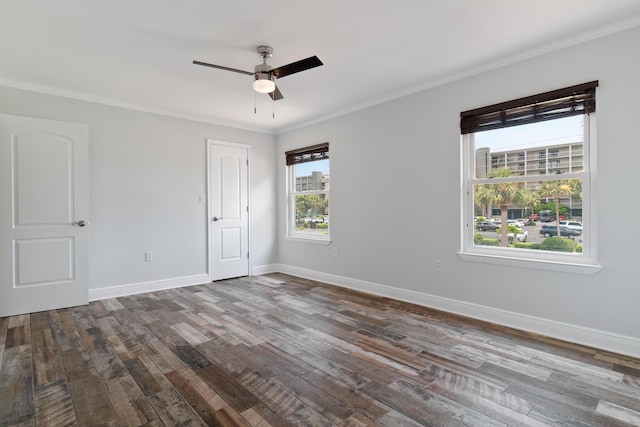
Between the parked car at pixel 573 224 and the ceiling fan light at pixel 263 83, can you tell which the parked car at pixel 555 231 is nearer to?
the parked car at pixel 573 224

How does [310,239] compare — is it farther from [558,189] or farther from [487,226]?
[558,189]

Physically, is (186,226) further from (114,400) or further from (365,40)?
(365,40)

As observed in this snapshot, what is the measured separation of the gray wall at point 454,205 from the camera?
262cm

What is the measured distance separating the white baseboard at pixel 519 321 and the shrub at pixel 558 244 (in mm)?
638

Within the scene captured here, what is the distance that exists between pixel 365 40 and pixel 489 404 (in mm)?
2811

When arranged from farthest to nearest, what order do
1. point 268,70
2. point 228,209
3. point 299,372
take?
point 228,209 → point 268,70 → point 299,372

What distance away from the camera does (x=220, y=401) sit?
2.00 meters

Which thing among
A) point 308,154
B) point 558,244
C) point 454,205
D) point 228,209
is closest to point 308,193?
point 308,154

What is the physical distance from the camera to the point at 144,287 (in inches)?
181

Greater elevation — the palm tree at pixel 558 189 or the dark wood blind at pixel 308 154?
the dark wood blind at pixel 308 154

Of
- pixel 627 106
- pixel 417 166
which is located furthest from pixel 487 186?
pixel 627 106

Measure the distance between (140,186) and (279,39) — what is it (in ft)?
9.69

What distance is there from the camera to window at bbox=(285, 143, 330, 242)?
5312 millimetres

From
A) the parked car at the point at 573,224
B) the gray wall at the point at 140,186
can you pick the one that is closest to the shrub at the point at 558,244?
the parked car at the point at 573,224
